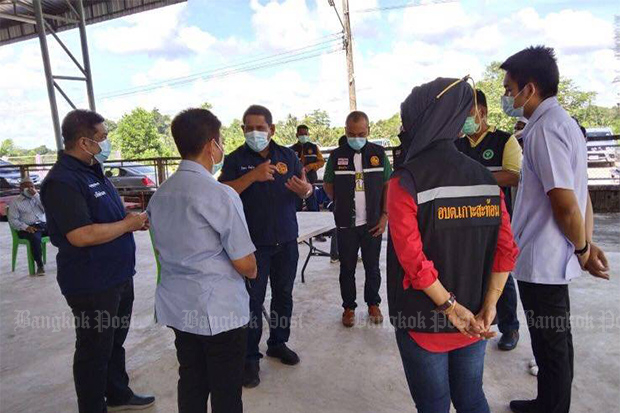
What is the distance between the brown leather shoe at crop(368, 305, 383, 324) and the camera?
3.05 meters

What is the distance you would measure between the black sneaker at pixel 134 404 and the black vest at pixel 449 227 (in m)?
1.56

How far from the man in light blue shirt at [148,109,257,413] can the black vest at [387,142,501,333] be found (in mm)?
588

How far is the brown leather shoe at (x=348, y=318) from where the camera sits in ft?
9.92

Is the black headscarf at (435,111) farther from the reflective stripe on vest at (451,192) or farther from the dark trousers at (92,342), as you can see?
the dark trousers at (92,342)

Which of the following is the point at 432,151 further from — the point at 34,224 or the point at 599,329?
the point at 34,224

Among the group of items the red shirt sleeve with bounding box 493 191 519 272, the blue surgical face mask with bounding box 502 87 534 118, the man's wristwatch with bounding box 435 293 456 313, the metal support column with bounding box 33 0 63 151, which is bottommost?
the man's wristwatch with bounding box 435 293 456 313

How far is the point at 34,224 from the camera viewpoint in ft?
16.4

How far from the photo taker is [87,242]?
172 cm

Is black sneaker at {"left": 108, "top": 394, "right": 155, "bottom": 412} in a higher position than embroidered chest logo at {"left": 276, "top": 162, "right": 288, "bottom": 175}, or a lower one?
lower

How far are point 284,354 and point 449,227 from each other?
1.67 metres

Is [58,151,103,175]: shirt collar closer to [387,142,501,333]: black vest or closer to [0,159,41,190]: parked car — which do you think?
[387,142,501,333]: black vest

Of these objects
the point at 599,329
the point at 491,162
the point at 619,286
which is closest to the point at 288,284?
the point at 491,162

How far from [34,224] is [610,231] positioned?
7.69m

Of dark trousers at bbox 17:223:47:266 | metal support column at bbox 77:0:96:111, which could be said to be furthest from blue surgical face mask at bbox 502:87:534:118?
dark trousers at bbox 17:223:47:266
